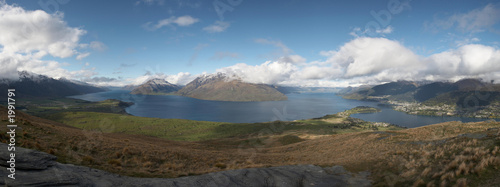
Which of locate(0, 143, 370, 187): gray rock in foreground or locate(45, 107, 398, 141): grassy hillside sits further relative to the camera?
locate(45, 107, 398, 141): grassy hillside

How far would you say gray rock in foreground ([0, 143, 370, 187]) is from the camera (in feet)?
27.5

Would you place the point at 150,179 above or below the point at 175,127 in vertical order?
above

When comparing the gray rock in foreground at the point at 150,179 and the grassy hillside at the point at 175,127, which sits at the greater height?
the gray rock in foreground at the point at 150,179

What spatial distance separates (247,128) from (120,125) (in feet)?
226

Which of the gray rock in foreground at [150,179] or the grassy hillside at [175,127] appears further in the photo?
the grassy hillside at [175,127]

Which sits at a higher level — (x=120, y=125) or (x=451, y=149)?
(x=451, y=149)

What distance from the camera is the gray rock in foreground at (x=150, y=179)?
330 inches

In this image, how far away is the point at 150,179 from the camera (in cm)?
1099

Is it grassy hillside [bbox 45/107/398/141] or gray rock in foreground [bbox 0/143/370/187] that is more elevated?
gray rock in foreground [bbox 0/143/370/187]

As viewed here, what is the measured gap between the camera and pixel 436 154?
44.2 feet

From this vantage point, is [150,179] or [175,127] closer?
[150,179]

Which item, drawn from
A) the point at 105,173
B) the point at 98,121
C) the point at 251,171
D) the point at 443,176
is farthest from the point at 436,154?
the point at 98,121

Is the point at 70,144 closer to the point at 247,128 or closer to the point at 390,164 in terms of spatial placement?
the point at 390,164

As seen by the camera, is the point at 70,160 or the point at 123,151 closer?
the point at 70,160
